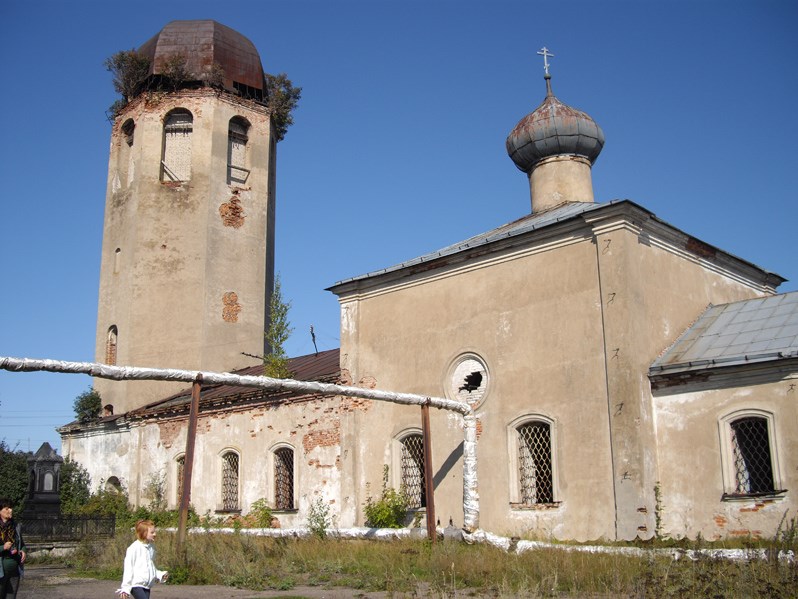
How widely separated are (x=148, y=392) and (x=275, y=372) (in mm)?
5042

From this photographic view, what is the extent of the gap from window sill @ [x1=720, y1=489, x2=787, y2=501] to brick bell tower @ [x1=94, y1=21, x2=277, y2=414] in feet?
45.3

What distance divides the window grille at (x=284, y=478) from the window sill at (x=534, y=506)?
17.8 ft

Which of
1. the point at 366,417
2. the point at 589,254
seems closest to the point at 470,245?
the point at 589,254

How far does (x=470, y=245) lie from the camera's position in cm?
1442

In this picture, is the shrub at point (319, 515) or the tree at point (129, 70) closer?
the shrub at point (319, 515)

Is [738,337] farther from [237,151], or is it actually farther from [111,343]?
[111,343]

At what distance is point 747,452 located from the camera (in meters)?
10.9

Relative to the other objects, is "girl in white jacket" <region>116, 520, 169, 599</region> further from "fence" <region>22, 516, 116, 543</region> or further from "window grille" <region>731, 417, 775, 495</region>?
"fence" <region>22, 516, 116, 543</region>

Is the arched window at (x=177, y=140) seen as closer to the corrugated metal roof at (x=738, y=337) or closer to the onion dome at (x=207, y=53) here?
the onion dome at (x=207, y=53)

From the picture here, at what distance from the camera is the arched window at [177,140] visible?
2256 cm

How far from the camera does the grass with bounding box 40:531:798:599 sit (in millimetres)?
7035

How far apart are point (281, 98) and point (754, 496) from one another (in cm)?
1799

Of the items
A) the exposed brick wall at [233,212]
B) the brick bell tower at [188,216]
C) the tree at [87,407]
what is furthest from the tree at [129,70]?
the tree at [87,407]

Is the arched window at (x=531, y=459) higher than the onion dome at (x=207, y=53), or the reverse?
the onion dome at (x=207, y=53)
